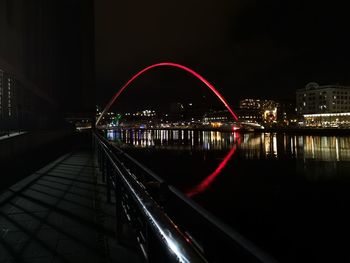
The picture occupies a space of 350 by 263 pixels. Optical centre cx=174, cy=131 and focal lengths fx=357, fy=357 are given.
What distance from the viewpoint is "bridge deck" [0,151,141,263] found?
4559mm

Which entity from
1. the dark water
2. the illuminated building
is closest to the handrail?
the dark water

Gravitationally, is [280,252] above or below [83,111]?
below

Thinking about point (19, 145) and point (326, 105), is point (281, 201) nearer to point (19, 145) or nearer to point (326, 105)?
point (19, 145)

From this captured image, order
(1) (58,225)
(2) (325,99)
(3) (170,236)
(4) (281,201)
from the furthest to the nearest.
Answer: (2) (325,99), (4) (281,201), (1) (58,225), (3) (170,236)

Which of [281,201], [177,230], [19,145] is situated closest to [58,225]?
[177,230]

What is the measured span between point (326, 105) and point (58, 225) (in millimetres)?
154192

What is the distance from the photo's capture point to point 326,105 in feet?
478

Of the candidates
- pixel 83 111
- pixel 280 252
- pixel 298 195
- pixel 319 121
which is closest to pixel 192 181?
pixel 298 195

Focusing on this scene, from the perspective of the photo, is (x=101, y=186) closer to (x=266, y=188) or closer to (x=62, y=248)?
(x=62, y=248)

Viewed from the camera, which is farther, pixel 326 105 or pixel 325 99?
pixel 325 99

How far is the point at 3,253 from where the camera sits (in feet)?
15.2

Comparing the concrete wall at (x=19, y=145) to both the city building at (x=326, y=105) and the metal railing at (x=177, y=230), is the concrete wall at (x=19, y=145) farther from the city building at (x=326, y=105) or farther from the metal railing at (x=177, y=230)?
the city building at (x=326, y=105)

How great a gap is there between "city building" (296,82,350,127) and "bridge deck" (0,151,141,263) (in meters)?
139

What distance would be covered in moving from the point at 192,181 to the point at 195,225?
1700 centimetres
